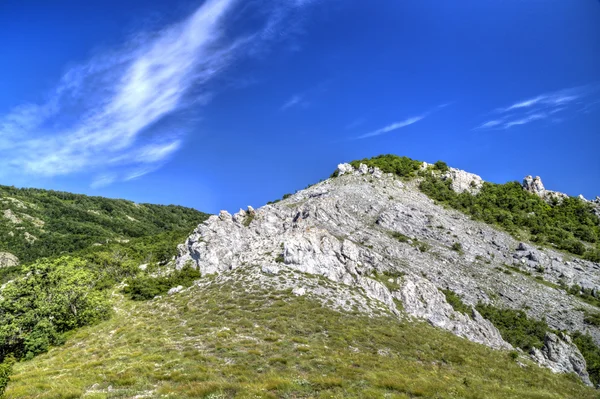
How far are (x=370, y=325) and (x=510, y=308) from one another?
29967mm

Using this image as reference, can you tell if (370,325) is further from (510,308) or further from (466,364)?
(510,308)

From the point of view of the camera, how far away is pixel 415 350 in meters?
31.1

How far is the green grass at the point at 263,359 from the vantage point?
18016 millimetres

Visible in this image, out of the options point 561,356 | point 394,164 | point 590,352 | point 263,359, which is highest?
point 394,164

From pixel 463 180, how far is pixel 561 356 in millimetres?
67911

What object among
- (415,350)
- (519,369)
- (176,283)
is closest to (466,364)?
(415,350)

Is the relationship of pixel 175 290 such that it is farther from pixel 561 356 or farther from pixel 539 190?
pixel 539 190

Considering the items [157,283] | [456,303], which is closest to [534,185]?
[456,303]

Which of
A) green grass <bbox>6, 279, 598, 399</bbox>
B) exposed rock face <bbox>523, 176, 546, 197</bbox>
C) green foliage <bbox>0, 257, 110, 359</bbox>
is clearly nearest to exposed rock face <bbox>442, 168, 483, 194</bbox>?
exposed rock face <bbox>523, 176, 546, 197</bbox>

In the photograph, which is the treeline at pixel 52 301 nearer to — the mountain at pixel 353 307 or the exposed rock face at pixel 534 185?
the mountain at pixel 353 307

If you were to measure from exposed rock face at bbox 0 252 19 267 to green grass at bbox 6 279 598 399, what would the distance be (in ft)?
467

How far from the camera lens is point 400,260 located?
58281 millimetres

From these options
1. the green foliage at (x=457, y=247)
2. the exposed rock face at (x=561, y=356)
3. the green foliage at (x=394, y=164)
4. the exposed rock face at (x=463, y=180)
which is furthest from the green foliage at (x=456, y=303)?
the green foliage at (x=394, y=164)

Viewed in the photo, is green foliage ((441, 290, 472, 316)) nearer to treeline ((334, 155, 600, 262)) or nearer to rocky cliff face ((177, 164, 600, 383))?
rocky cliff face ((177, 164, 600, 383))
